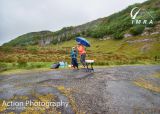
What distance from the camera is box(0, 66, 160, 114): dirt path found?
1801 cm

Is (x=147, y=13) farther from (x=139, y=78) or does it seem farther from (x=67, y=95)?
(x=67, y=95)

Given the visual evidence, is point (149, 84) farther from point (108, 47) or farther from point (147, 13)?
point (147, 13)

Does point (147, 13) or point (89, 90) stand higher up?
point (147, 13)

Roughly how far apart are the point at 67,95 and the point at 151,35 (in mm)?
79654

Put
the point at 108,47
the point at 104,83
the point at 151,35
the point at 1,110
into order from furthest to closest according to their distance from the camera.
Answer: the point at 108,47, the point at 151,35, the point at 104,83, the point at 1,110

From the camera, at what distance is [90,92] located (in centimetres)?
2080

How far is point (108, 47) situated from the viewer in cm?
10188

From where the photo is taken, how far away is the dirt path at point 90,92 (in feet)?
59.1

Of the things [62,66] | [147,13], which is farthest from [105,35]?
[62,66]

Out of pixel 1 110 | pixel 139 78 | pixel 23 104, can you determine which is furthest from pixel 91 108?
pixel 139 78

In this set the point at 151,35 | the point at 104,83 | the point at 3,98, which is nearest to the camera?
the point at 3,98

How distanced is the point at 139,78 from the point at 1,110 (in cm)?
1436

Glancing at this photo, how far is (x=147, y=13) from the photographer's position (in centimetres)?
11981

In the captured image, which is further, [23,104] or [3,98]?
[3,98]
